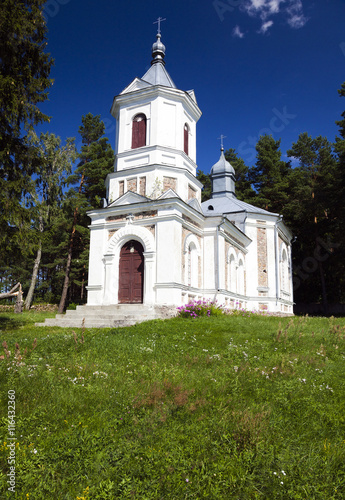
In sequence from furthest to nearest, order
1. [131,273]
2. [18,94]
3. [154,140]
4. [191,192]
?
[191,192]
[154,140]
[131,273]
[18,94]

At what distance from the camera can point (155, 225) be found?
13.8 meters

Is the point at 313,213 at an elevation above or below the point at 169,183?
above

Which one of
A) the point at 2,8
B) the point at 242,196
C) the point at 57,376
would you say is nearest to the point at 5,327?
the point at 57,376

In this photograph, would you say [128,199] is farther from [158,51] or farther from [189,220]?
[158,51]

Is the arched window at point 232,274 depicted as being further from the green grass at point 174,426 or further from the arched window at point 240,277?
the green grass at point 174,426

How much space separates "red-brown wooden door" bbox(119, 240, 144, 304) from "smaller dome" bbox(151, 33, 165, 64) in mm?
9191

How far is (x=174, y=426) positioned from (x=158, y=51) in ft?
58.4

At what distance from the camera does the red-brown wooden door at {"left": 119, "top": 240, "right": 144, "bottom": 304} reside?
13.9 meters

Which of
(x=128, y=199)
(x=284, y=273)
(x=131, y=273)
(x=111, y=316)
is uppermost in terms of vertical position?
(x=128, y=199)

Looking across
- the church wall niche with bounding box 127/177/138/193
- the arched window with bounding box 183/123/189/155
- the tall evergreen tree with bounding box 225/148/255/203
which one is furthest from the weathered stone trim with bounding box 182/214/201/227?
the tall evergreen tree with bounding box 225/148/255/203

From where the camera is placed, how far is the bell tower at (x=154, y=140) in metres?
15.1

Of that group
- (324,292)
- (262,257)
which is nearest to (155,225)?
(262,257)

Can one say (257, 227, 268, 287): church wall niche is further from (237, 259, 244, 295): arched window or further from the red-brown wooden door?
the red-brown wooden door

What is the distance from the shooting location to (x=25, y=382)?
4.46 metres
